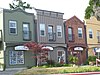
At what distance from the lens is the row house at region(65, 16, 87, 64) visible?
138 feet

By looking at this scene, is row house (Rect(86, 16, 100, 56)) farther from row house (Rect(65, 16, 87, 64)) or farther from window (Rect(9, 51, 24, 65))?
window (Rect(9, 51, 24, 65))

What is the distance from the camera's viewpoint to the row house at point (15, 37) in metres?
34.4

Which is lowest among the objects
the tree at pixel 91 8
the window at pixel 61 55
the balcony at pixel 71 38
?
the window at pixel 61 55

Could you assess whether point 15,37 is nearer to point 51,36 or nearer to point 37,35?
point 37,35

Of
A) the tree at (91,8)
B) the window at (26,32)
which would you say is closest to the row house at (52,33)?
the window at (26,32)

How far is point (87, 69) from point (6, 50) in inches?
567

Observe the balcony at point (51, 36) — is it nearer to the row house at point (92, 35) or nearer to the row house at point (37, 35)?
the row house at point (37, 35)

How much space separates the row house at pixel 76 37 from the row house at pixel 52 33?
3.90 feet

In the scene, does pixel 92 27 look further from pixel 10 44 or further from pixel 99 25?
pixel 10 44

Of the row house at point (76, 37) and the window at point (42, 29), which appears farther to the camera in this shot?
the row house at point (76, 37)

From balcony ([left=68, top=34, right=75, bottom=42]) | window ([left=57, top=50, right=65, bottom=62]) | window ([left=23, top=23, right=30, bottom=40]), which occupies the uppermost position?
window ([left=23, top=23, right=30, bottom=40])

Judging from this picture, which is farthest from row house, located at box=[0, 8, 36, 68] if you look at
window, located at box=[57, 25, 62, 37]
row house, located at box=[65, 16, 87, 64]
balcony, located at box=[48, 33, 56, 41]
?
row house, located at box=[65, 16, 87, 64]

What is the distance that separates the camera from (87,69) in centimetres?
2284

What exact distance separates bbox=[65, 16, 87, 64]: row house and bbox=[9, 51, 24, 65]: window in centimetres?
855
